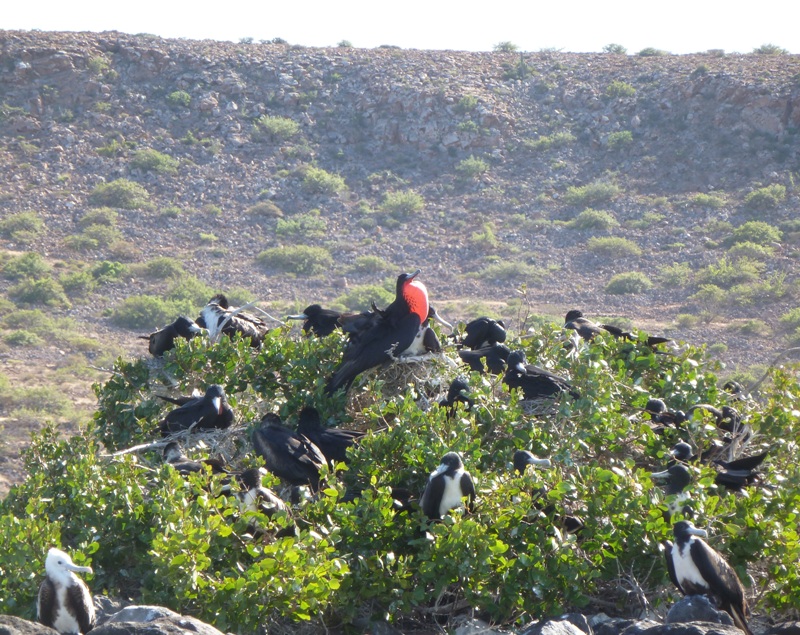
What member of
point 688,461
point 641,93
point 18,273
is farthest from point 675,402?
point 641,93

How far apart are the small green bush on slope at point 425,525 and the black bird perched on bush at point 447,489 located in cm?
8

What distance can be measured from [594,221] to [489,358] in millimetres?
14055

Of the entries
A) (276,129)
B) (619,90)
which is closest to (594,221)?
(619,90)

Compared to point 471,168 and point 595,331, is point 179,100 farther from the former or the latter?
point 595,331

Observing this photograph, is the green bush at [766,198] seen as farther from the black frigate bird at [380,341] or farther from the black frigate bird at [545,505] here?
the black frigate bird at [545,505]

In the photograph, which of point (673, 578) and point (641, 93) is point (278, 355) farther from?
point (641, 93)

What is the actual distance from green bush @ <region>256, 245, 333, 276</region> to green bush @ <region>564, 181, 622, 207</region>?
536cm

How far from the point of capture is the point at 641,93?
24078 millimetres

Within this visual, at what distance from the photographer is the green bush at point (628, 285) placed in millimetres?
17234

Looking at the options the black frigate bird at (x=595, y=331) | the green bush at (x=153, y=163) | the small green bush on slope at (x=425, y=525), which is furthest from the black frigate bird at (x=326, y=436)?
the green bush at (x=153, y=163)

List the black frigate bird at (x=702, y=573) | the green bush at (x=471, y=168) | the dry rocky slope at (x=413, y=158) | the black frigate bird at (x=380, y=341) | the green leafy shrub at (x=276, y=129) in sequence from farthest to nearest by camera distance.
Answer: the green leafy shrub at (x=276, y=129), the green bush at (x=471, y=168), the dry rocky slope at (x=413, y=158), the black frigate bird at (x=380, y=341), the black frigate bird at (x=702, y=573)

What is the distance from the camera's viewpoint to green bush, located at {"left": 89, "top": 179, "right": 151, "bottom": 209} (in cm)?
1986

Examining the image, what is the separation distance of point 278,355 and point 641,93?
19.9 m

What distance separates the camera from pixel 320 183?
2102 cm
